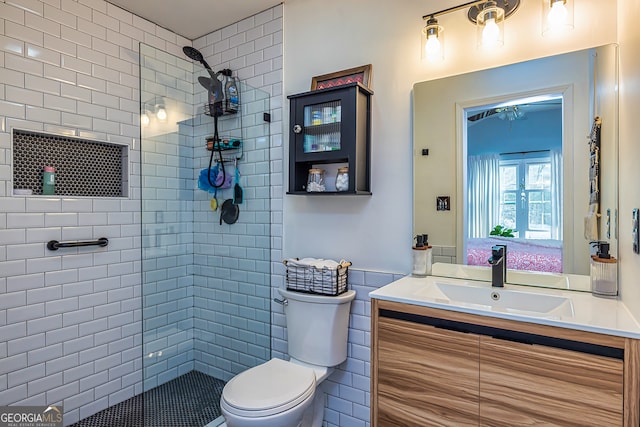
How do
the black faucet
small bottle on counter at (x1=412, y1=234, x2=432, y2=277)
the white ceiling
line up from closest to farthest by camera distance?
the black faucet, small bottle on counter at (x1=412, y1=234, x2=432, y2=277), the white ceiling

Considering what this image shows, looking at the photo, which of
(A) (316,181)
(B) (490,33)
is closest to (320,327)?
(A) (316,181)

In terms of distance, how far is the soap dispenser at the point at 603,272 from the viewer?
1449 millimetres

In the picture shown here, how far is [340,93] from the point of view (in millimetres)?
1963

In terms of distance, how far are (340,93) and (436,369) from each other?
144cm

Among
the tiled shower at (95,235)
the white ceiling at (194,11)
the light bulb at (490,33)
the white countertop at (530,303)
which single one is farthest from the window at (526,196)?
the white ceiling at (194,11)

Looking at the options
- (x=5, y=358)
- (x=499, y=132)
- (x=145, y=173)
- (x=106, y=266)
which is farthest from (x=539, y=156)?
(x=5, y=358)

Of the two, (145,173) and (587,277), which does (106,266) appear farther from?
(587,277)

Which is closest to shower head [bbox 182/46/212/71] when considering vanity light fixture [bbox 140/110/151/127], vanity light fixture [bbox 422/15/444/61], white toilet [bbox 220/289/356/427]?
vanity light fixture [bbox 140/110/151/127]

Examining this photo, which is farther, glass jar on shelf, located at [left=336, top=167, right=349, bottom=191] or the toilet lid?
glass jar on shelf, located at [left=336, top=167, right=349, bottom=191]

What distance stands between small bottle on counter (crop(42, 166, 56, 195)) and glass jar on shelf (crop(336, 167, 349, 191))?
1.68 metres

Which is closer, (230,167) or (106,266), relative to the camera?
(106,266)

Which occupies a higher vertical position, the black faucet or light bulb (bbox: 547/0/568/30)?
light bulb (bbox: 547/0/568/30)

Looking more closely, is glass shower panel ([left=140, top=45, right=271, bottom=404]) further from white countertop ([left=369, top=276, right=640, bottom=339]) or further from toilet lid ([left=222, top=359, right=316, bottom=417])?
white countertop ([left=369, top=276, right=640, bottom=339])

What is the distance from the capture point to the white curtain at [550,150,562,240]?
1603 mm
